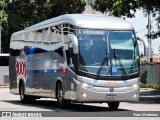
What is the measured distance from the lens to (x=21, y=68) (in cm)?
2923

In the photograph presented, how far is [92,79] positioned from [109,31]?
6.45 feet

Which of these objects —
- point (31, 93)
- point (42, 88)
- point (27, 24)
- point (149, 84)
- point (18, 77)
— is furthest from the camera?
point (27, 24)

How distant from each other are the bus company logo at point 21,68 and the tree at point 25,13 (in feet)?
117

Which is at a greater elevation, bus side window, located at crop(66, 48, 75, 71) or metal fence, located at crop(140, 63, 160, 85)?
bus side window, located at crop(66, 48, 75, 71)

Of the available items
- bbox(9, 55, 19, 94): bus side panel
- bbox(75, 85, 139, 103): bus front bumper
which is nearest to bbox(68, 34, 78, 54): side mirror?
bbox(75, 85, 139, 103): bus front bumper

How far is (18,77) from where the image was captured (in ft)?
98.1

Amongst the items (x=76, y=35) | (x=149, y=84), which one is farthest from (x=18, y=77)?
(x=149, y=84)

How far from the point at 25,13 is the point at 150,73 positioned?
20279 millimetres

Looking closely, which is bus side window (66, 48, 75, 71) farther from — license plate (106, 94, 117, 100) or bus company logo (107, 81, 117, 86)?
license plate (106, 94, 117, 100)

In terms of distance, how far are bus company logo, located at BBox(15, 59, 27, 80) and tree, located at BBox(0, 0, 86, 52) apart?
35.6 metres

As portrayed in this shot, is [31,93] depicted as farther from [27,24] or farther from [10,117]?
[27,24]

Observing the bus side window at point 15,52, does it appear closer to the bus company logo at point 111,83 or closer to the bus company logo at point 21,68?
the bus company logo at point 21,68

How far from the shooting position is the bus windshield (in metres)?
21.2

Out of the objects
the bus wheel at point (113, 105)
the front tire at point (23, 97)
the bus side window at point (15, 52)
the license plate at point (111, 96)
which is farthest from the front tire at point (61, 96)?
the bus side window at point (15, 52)
